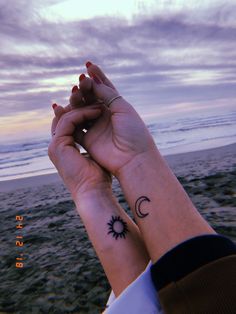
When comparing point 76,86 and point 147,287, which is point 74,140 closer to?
point 76,86

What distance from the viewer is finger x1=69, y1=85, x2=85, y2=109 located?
226cm

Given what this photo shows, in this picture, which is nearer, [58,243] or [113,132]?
[113,132]

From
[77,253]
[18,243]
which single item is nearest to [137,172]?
[77,253]

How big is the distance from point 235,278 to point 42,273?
117 inches

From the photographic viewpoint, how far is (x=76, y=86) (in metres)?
2.28

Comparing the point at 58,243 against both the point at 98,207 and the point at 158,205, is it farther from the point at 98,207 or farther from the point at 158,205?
the point at 158,205

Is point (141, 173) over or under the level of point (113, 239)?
over

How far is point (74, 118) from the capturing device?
2252 mm

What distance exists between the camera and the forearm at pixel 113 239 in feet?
5.68

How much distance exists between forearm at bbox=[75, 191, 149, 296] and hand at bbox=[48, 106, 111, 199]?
0.26 ft

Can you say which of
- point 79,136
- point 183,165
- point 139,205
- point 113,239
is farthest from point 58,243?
point 183,165

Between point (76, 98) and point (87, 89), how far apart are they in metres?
0.10
